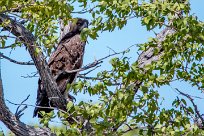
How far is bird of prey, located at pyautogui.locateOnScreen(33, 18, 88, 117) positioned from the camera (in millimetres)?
8328

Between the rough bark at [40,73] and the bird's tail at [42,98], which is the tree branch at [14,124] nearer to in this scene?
the rough bark at [40,73]

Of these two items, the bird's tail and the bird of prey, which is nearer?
the bird's tail

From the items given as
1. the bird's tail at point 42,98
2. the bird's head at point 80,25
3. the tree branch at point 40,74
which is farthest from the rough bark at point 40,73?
the bird's head at point 80,25

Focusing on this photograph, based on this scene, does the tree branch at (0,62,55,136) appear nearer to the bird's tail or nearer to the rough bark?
the rough bark

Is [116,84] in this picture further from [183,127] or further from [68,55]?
[68,55]

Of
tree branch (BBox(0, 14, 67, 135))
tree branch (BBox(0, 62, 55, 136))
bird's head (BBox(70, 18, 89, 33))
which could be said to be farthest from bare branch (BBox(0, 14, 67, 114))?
bird's head (BBox(70, 18, 89, 33))

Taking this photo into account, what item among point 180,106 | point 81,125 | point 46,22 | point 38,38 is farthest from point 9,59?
point 180,106

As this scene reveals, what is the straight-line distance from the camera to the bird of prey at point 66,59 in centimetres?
833

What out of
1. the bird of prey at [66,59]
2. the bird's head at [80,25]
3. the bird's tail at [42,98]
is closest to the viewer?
the bird's tail at [42,98]

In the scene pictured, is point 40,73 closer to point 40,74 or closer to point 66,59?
point 40,74

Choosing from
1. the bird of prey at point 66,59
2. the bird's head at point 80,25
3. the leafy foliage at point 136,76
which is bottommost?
the leafy foliage at point 136,76

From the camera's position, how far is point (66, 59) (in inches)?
352

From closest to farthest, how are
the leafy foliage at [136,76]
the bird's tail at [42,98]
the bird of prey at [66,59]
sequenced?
the leafy foliage at [136,76], the bird's tail at [42,98], the bird of prey at [66,59]

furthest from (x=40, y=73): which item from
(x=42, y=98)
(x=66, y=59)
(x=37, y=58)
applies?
(x=66, y=59)
